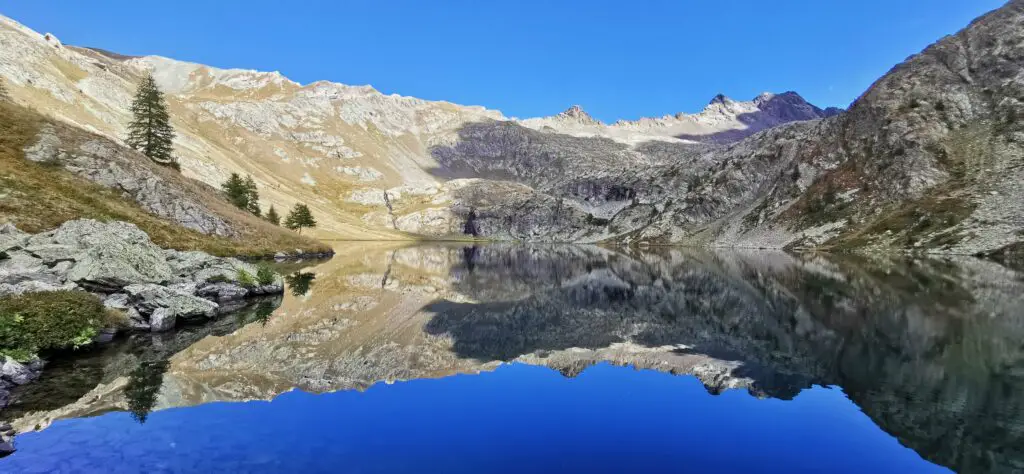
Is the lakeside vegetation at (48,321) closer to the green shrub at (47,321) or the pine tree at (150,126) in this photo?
the green shrub at (47,321)

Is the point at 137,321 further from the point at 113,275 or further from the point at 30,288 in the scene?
the point at 30,288

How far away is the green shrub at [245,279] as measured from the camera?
140 feet

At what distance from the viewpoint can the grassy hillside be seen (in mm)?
49225

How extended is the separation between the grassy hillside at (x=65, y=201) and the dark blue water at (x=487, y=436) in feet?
153

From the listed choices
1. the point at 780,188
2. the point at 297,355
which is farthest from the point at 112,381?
the point at 780,188

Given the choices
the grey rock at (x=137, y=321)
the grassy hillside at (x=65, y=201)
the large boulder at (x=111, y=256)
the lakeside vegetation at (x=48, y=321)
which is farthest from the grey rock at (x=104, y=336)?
the grassy hillside at (x=65, y=201)

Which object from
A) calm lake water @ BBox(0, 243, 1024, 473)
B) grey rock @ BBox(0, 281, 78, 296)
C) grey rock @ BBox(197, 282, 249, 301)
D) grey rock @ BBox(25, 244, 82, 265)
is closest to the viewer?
calm lake water @ BBox(0, 243, 1024, 473)

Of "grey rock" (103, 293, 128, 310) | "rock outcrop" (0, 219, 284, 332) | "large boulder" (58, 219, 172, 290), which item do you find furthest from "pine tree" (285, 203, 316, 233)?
"grey rock" (103, 293, 128, 310)

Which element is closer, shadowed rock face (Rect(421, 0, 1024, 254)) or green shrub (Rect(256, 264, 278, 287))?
green shrub (Rect(256, 264, 278, 287))

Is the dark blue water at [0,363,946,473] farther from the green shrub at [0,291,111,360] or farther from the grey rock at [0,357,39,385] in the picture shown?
the green shrub at [0,291,111,360]

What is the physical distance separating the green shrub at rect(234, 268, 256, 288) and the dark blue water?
2782 centimetres

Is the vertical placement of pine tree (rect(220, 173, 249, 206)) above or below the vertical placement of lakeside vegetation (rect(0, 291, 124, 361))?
above

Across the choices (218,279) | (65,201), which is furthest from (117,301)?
(65,201)

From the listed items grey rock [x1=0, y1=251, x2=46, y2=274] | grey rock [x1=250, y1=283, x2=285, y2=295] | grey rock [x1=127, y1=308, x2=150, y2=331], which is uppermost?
grey rock [x1=0, y1=251, x2=46, y2=274]
